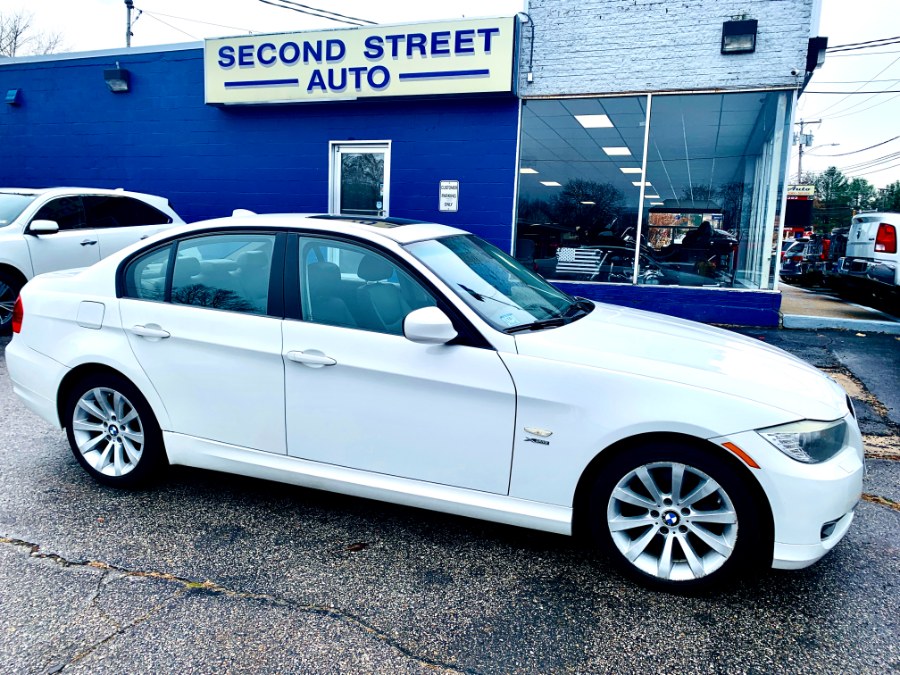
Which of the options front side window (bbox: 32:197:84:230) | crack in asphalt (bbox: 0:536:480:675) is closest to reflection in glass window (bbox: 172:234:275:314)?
crack in asphalt (bbox: 0:536:480:675)

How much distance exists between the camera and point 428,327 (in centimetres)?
311

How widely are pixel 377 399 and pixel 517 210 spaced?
778 centimetres

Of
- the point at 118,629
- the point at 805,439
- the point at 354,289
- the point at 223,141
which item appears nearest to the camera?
the point at 118,629

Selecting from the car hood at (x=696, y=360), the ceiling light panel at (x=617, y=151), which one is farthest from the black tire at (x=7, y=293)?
the ceiling light panel at (x=617, y=151)

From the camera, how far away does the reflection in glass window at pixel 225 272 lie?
12.1 ft

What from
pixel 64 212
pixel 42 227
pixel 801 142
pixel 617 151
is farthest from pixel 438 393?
pixel 801 142

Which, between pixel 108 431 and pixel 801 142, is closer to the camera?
pixel 108 431

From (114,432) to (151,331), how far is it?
0.69 m

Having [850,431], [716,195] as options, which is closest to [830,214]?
[716,195]

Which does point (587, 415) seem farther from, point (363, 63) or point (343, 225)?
point (363, 63)

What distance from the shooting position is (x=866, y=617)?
286cm

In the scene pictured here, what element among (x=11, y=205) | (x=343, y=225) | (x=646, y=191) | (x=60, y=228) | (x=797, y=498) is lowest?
(x=797, y=498)

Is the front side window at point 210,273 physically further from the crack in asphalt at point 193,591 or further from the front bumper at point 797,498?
the front bumper at point 797,498

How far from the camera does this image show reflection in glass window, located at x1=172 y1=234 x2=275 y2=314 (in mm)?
3689
